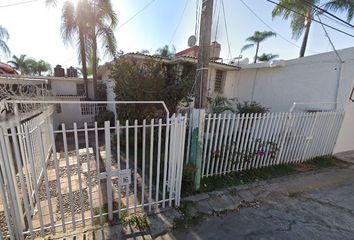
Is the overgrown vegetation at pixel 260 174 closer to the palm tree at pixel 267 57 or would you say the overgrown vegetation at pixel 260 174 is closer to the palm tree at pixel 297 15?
the palm tree at pixel 297 15

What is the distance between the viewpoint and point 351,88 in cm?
612

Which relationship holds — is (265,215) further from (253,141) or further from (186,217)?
(253,141)

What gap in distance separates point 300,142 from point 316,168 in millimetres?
907

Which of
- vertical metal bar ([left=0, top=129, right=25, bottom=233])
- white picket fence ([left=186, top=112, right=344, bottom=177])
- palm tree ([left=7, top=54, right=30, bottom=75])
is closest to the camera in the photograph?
vertical metal bar ([left=0, top=129, right=25, bottom=233])

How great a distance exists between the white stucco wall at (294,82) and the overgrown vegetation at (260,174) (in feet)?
7.02

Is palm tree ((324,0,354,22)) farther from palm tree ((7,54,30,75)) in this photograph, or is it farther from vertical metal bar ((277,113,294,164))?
palm tree ((7,54,30,75))

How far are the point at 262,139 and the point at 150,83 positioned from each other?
146 inches

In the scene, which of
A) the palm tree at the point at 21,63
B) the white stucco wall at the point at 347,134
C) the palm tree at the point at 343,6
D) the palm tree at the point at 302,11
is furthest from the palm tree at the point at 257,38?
the palm tree at the point at 21,63

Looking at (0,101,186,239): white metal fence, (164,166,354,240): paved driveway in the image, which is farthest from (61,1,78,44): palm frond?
(164,166,354,240): paved driveway

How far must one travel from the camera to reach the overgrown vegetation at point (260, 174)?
4168mm

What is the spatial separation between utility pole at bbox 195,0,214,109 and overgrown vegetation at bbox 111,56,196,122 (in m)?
2.86

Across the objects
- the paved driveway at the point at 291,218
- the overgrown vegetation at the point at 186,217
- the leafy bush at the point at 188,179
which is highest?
the leafy bush at the point at 188,179

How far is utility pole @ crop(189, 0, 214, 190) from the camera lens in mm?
3277

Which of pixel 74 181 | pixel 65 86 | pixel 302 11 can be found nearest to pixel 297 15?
pixel 302 11
